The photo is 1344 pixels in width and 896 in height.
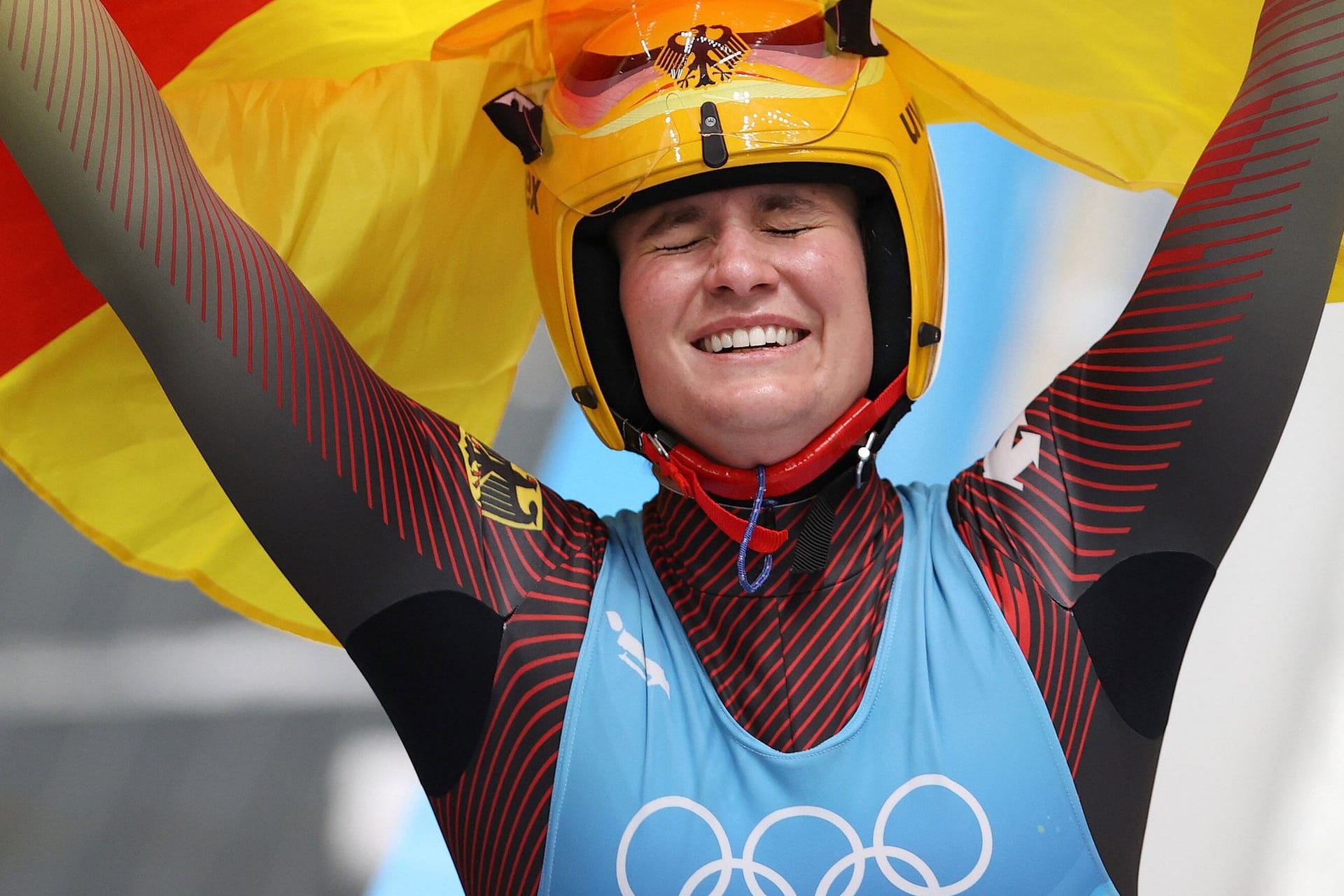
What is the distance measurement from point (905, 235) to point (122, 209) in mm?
856

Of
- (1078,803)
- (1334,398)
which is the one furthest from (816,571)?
(1334,398)

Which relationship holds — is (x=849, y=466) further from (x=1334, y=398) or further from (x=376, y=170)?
(x=1334, y=398)

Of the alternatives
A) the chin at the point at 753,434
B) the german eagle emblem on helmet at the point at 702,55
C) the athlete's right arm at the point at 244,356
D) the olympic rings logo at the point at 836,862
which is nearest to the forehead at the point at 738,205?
the german eagle emblem on helmet at the point at 702,55

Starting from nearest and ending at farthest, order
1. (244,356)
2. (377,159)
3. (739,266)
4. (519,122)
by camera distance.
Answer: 1. (244,356)
2. (739,266)
3. (519,122)
4. (377,159)

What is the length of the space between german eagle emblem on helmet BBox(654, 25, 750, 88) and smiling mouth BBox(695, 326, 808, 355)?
0.28 m

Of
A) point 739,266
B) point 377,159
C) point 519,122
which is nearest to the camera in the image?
point 739,266

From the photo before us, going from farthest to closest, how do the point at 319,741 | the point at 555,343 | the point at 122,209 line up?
the point at 319,741 < the point at 555,343 < the point at 122,209

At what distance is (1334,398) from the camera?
2.61 metres

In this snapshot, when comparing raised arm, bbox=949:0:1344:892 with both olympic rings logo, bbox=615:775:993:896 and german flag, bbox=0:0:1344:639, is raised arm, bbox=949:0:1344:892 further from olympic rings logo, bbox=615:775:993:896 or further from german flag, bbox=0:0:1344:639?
german flag, bbox=0:0:1344:639

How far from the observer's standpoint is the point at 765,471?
1.60m

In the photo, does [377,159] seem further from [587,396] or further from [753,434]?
[753,434]

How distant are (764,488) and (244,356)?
59 centimetres

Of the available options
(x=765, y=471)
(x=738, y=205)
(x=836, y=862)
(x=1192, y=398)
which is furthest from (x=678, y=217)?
(x=836, y=862)

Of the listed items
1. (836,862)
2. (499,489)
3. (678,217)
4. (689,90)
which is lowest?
(836,862)
